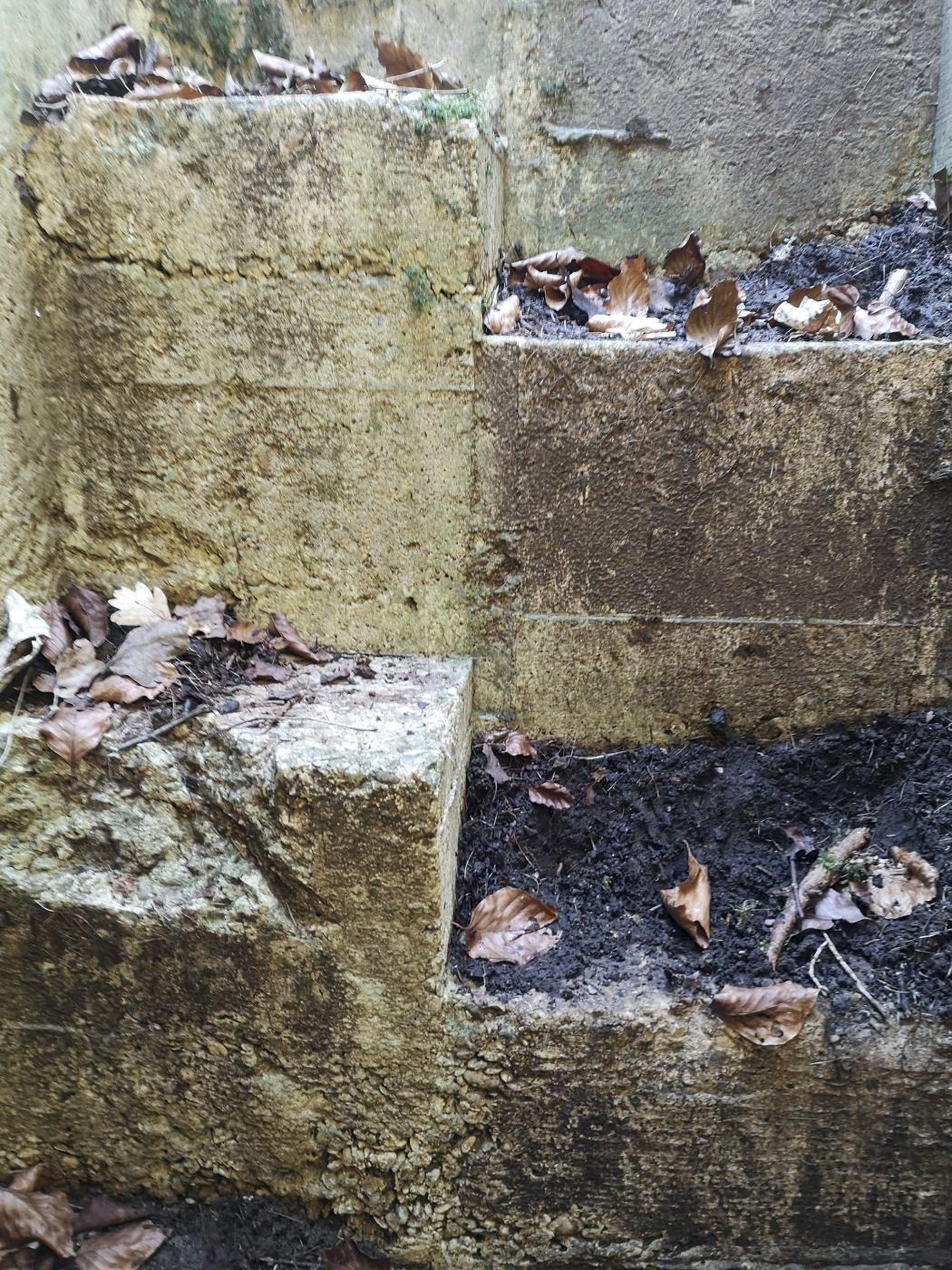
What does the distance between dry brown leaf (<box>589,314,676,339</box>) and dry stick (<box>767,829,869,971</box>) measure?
1237 mm

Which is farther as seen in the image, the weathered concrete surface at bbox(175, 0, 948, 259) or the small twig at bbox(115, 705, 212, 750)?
the weathered concrete surface at bbox(175, 0, 948, 259)

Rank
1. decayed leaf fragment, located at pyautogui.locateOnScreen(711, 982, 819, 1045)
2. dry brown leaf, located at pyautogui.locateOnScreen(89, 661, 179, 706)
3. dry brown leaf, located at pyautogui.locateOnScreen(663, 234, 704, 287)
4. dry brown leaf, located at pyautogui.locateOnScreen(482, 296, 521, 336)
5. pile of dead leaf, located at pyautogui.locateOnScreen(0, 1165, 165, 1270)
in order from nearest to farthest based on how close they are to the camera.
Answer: decayed leaf fragment, located at pyautogui.locateOnScreen(711, 982, 819, 1045) < pile of dead leaf, located at pyautogui.locateOnScreen(0, 1165, 165, 1270) < dry brown leaf, located at pyautogui.locateOnScreen(89, 661, 179, 706) < dry brown leaf, located at pyautogui.locateOnScreen(482, 296, 521, 336) < dry brown leaf, located at pyautogui.locateOnScreen(663, 234, 704, 287)

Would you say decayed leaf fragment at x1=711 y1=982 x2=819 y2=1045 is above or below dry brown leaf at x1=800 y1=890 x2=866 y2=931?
below

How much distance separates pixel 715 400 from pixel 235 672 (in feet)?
4.06

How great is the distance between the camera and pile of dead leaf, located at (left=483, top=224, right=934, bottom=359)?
187cm

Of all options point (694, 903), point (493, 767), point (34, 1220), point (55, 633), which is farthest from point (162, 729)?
point (694, 903)

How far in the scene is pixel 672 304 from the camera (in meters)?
2.32

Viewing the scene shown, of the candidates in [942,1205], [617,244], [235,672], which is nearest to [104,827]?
[235,672]

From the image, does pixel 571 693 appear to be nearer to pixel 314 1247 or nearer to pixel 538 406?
pixel 538 406

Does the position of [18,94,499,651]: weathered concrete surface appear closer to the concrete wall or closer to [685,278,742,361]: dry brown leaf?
the concrete wall

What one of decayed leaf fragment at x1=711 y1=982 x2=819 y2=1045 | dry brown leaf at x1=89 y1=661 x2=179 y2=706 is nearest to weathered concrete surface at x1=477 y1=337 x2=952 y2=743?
decayed leaf fragment at x1=711 y1=982 x2=819 y2=1045

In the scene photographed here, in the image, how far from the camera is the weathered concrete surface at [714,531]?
6.09 feet

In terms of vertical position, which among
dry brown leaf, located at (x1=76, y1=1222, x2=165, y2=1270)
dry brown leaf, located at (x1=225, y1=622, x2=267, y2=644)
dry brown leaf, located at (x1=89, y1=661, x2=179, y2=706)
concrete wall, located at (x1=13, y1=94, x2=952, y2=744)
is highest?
concrete wall, located at (x1=13, y1=94, x2=952, y2=744)

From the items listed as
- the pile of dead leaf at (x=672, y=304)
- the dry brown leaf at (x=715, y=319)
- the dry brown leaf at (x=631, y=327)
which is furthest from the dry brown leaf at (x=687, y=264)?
the dry brown leaf at (x=715, y=319)
